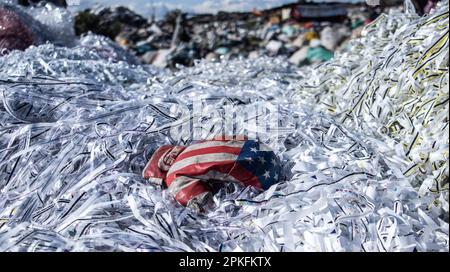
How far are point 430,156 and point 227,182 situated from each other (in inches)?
30.9

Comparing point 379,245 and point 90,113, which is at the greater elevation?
point 90,113

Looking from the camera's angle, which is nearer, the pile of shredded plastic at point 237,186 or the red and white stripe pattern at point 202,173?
the pile of shredded plastic at point 237,186

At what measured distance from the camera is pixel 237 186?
205cm

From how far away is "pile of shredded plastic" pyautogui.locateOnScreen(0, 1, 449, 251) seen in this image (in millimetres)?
1713

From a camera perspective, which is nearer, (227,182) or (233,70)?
(227,182)

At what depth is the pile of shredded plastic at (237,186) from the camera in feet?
5.62

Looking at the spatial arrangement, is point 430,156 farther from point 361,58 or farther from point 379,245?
point 361,58

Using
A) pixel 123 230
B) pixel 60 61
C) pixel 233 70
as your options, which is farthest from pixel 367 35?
pixel 123 230

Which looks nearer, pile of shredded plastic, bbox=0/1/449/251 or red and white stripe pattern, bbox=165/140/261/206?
pile of shredded plastic, bbox=0/1/449/251

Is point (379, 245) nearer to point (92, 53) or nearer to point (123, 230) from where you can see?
point (123, 230)

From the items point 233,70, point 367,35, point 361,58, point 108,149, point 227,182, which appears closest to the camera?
point 227,182
